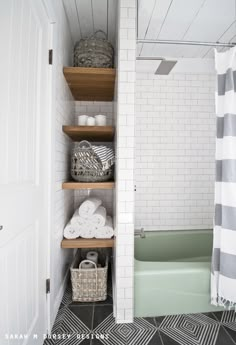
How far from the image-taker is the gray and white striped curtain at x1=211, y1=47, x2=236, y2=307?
1.35 meters

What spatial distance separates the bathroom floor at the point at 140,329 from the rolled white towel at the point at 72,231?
22.0 inches

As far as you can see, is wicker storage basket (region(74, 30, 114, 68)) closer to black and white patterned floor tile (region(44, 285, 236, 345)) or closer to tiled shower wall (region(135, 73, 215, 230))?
tiled shower wall (region(135, 73, 215, 230))

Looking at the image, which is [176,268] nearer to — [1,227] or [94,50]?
[1,227]

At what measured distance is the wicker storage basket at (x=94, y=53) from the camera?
1.67 m

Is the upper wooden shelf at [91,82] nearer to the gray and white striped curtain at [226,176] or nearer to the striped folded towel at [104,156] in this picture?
the striped folded towel at [104,156]

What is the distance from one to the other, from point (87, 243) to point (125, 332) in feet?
2.11

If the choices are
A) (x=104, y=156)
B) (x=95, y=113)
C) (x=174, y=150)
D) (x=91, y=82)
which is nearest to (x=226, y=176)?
(x=104, y=156)

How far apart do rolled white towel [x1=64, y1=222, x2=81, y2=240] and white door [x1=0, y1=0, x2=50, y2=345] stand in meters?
0.32

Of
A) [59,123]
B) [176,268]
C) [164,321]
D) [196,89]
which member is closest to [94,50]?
[59,123]

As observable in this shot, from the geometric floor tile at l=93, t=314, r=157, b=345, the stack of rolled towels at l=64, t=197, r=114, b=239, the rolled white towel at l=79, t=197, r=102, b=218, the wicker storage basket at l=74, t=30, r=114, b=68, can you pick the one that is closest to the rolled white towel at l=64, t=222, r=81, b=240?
the stack of rolled towels at l=64, t=197, r=114, b=239

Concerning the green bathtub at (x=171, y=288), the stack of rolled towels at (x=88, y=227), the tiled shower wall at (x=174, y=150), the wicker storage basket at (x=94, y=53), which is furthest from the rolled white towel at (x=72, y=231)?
the wicker storage basket at (x=94, y=53)

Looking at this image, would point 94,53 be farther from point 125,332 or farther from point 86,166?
point 125,332

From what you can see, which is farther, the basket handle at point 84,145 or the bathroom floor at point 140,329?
the basket handle at point 84,145

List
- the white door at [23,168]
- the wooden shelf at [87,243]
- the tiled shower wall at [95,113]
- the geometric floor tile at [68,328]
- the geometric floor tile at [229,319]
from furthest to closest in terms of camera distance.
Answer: the tiled shower wall at [95,113]
the wooden shelf at [87,243]
the geometric floor tile at [229,319]
the geometric floor tile at [68,328]
the white door at [23,168]
